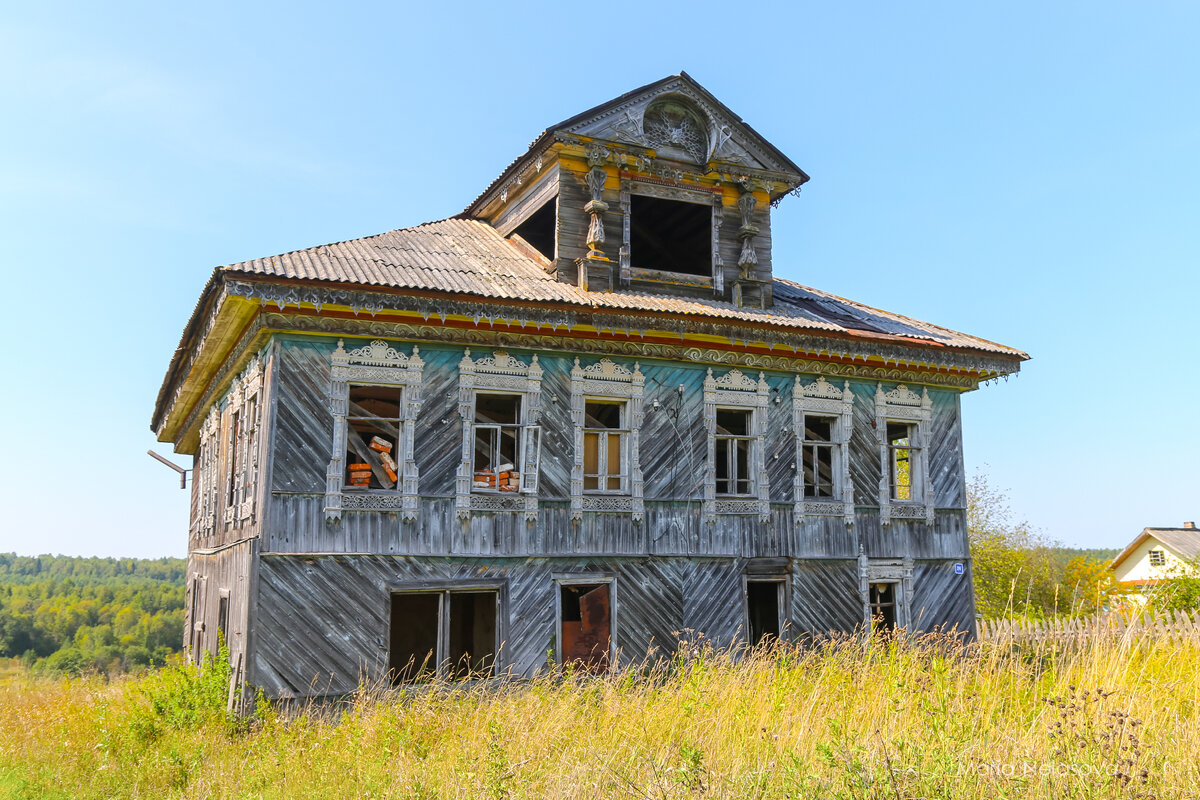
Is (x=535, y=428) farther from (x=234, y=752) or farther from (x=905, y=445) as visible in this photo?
(x=905, y=445)

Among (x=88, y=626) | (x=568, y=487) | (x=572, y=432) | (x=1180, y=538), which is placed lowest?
(x=88, y=626)

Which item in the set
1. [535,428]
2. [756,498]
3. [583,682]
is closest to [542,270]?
[535,428]

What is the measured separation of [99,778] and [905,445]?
13.4m

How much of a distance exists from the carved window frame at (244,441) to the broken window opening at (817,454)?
8.74 meters

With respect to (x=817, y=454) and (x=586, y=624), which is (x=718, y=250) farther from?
(x=586, y=624)

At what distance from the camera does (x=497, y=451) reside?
13.9 m

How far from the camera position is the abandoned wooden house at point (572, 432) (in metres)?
12.6

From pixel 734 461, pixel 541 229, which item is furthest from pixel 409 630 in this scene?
pixel 541 229

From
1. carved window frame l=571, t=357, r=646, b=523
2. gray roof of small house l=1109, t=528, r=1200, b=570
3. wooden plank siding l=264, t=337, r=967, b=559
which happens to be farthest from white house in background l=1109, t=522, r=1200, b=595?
carved window frame l=571, t=357, r=646, b=523

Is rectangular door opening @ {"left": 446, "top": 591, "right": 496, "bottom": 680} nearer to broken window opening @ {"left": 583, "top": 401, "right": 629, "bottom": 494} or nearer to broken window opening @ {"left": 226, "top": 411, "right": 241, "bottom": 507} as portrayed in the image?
broken window opening @ {"left": 583, "top": 401, "right": 629, "bottom": 494}

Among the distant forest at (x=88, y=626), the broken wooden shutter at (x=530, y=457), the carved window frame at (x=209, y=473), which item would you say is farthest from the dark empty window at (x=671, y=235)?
the distant forest at (x=88, y=626)

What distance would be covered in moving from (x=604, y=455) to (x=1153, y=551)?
48319 millimetres

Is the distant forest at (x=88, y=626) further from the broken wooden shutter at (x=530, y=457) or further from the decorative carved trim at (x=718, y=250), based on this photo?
the decorative carved trim at (x=718, y=250)

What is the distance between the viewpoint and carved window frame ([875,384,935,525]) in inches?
650
